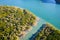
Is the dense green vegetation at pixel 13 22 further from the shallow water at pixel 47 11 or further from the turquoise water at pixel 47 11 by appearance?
the turquoise water at pixel 47 11

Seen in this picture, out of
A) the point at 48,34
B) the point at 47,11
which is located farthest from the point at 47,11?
the point at 48,34

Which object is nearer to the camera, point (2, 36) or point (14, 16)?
point (2, 36)

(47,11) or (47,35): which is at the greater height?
(47,35)

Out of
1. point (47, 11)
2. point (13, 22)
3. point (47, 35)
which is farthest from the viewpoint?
point (47, 11)

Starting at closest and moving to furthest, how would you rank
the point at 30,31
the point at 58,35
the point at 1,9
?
the point at 58,35, the point at 30,31, the point at 1,9

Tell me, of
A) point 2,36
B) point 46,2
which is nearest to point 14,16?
point 2,36

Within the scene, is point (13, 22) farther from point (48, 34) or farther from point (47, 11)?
point (47, 11)

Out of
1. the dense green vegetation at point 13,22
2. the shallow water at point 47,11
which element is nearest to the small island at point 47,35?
the shallow water at point 47,11

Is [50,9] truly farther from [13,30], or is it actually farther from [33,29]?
[13,30]
